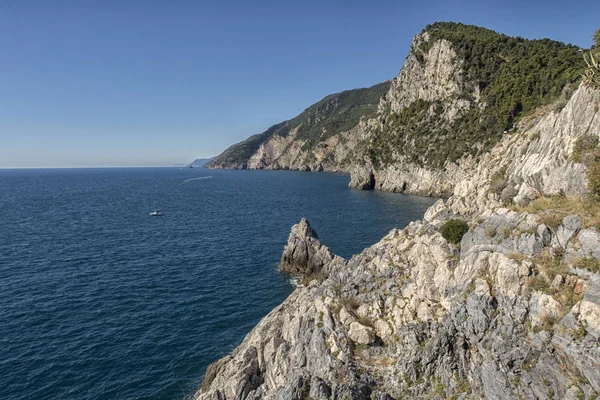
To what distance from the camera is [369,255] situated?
2903 cm

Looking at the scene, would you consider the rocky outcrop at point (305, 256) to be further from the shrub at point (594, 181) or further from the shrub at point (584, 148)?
the shrub at point (594, 181)

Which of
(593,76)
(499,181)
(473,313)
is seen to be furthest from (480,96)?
(473,313)

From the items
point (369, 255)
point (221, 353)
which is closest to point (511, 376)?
point (369, 255)

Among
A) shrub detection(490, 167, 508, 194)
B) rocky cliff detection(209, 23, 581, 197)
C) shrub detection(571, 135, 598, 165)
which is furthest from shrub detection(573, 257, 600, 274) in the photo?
rocky cliff detection(209, 23, 581, 197)

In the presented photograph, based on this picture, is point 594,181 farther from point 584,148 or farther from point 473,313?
point 473,313

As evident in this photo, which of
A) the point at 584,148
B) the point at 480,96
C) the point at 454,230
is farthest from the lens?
the point at 480,96

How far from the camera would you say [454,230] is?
2380cm

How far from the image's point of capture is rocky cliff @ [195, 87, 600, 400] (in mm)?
15242

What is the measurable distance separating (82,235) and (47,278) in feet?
85.3

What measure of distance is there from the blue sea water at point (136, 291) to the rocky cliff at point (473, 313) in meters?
7.82

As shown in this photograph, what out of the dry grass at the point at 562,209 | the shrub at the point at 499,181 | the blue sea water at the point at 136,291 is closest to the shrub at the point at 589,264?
the dry grass at the point at 562,209

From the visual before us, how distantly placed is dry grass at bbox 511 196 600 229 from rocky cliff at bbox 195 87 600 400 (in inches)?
3.0

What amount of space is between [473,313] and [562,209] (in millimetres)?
7818

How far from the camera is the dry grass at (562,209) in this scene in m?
17.3
